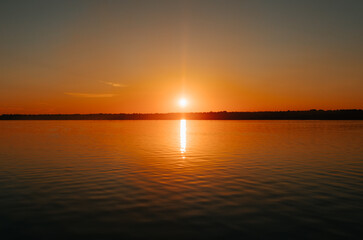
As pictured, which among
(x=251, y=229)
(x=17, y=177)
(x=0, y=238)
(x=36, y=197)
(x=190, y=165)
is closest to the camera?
(x=0, y=238)

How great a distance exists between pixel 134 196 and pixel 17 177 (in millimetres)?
10607

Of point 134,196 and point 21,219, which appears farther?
point 134,196

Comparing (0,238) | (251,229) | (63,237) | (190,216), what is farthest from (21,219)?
(251,229)

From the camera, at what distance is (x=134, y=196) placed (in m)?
16.0

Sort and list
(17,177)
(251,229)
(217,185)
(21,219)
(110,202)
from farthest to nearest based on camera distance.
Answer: (17,177) → (217,185) → (110,202) → (21,219) → (251,229)

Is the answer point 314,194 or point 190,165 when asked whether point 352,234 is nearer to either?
point 314,194

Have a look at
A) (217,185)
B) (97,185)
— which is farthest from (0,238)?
(217,185)

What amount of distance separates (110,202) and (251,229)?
7.16 metres

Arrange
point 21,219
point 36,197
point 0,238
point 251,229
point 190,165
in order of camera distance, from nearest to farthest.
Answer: point 0,238
point 251,229
point 21,219
point 36,197
point 190,165

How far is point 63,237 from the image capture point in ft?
34.7

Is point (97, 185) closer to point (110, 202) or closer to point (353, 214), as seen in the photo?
point (110, 202)

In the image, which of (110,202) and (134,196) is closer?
(110,202)

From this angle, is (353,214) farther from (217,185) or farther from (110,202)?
(110,202)

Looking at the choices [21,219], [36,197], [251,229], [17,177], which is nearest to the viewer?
[251,229]
